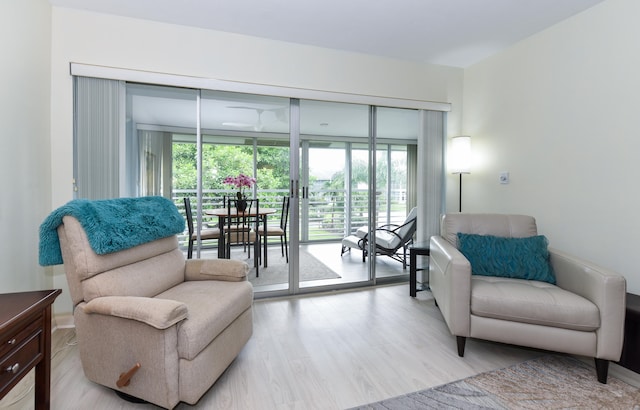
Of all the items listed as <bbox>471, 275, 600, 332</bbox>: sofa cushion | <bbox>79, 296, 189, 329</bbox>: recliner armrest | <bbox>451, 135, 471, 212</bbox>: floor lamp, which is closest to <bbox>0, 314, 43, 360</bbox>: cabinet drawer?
<bbox>79, 296, 189, 329</bbox>: recliner armrest

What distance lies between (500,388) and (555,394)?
0.28 meters

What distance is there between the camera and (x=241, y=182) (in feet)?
10.4

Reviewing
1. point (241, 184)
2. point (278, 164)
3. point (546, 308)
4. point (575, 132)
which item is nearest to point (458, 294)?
point (546, 308)

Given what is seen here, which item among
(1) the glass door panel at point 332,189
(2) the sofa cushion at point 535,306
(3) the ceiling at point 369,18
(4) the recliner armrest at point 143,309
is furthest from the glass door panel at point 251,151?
(2) the sofa cushion at point 535,306

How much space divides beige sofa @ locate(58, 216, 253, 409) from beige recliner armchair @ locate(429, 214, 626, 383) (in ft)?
Answer: 4.60

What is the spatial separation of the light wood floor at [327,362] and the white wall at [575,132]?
3.41 ft

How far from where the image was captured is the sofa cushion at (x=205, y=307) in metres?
1.47

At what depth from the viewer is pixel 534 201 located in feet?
9.42

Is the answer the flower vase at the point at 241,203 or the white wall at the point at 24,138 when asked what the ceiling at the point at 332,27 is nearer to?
the white wall at the point at 24,138

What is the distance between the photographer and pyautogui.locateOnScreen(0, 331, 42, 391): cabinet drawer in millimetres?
1034

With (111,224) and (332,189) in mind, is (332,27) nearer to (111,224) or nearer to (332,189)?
(332,189)

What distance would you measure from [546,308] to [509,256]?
0.56m

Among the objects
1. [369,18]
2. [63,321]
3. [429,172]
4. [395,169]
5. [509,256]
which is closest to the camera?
[509,256]

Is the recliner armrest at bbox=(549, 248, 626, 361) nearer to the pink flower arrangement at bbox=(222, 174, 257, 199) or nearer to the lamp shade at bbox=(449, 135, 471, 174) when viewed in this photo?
the lamp shade at bbox=(449, 135, 471, 174)
